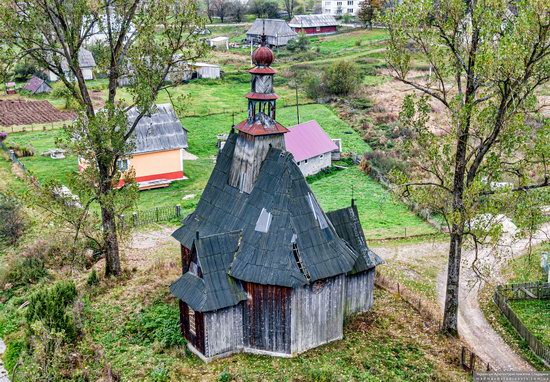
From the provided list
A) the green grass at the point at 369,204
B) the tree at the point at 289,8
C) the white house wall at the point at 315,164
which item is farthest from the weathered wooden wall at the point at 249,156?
the tree at the point at 289,8

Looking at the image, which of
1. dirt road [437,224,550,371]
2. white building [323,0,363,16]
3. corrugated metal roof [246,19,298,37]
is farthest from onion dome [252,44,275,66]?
white building [323,0,363,16]

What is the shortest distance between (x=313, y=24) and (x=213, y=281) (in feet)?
315

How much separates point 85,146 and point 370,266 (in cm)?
1368

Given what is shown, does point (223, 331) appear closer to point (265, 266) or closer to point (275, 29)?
point (265, 266)

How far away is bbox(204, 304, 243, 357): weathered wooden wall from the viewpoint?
2083 cm

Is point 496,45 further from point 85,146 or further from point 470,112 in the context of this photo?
point 85,146

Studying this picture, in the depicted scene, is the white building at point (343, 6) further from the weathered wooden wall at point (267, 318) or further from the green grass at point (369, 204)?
the weathered wooden wall at point (267, 318)

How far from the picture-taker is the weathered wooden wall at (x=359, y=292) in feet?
79.4

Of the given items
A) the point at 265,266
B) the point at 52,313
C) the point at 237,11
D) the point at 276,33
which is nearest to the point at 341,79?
the point at 276,33

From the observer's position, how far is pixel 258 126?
74.3 ft

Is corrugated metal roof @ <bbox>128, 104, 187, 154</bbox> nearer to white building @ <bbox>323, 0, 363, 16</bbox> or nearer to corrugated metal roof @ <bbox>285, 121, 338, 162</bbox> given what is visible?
corrugated metal roof @ <bbox>285, 121, 338, 162</bbox>

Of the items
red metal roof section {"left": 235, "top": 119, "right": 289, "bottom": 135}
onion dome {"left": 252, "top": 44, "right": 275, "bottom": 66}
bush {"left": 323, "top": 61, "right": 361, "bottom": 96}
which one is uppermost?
onion dome {"left": 252, "top": 44, "right": 275, "bottom": 66}

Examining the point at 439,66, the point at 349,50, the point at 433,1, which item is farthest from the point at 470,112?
the point at 349,50

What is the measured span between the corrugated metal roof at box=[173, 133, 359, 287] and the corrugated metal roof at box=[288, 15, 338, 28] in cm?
9133
